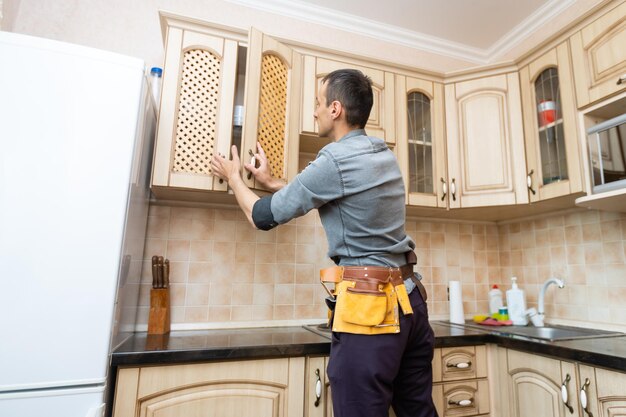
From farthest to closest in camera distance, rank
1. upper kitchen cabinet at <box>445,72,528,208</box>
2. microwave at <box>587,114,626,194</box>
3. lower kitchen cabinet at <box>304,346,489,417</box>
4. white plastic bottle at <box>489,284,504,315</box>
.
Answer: white plastic bottle at <box>489,284,504,315</box>
upper kitchen cabinet at <box>445,72,528,208</box>
lower kitchen cabinet at <box>304,346,489,417</box>
microwave at <box>587,114,626,194</box>

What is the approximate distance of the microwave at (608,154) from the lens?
1.51 m

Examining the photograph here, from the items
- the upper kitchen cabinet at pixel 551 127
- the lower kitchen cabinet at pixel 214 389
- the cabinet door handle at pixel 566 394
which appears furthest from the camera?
the upper kitchen cabinet at pixel 551 127

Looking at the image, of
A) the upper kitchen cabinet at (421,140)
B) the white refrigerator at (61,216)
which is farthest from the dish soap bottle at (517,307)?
the white refrigerator at (61,216)

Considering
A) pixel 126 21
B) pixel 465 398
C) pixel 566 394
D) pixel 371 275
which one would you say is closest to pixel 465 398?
pixel 465 398

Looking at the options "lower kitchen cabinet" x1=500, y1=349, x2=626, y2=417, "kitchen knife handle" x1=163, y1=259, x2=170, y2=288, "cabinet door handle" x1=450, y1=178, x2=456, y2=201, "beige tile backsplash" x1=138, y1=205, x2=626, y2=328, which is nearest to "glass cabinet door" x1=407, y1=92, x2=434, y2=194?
"cabinet door handle" x1=450, y1=178, x2=456, y2=201

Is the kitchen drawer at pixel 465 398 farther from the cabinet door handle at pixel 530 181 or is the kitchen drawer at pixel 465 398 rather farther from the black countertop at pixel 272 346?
the cabinet door handle at pixel 530 181

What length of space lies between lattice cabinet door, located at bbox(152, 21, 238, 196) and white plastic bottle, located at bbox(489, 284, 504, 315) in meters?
1.71

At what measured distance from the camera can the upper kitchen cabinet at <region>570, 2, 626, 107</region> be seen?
155 centimetres

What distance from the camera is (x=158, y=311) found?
5.47ft

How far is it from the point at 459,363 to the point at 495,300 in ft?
2.43

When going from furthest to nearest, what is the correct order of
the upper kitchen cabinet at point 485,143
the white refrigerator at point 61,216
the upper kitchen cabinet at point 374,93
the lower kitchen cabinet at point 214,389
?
the upper kitchen cabinet at point 485,143 < the upper kitchen cabinet at point 374,93 < the lower kitchen cabinet at point 214,389 < the white refrigerator at point 61,216

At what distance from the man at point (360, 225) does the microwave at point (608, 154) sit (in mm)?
932

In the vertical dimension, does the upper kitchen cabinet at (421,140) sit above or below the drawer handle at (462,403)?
above

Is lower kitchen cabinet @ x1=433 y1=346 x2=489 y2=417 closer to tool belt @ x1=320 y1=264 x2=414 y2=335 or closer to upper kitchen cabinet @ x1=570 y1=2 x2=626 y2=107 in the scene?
tool belt @ x1=320 y1=264 x2=414 y2=335
